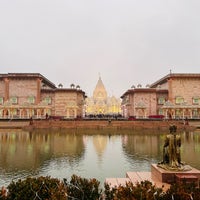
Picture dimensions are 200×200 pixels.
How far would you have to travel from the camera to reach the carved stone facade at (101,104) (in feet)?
285

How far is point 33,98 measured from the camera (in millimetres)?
48031

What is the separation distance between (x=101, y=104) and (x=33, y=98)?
41.9 metres

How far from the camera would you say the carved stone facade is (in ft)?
285

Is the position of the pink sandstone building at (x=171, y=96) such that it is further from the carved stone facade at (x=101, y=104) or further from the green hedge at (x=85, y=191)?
the green hedge at (x=85, y=191)

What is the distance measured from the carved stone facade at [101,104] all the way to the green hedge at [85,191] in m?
79.7

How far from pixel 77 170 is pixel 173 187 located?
20.3ft

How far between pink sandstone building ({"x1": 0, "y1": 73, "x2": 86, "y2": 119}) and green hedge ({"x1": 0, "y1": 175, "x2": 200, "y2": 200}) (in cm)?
4053

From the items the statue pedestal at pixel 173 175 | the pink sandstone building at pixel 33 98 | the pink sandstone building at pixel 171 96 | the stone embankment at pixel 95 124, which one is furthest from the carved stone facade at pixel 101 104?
the statue pedestal at pixel 173 175

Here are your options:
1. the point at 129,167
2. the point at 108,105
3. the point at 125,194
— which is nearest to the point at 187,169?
the point at 125,194

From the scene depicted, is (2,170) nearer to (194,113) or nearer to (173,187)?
(173,187)

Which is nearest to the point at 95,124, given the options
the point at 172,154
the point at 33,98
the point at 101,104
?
the point at 33,98

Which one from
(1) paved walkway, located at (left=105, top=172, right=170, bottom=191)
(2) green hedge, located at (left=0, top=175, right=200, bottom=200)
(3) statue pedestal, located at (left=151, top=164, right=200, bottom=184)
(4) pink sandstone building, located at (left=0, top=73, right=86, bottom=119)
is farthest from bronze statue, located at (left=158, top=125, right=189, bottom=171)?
(4) pink sandstone building, located at (left=0, top=73, right=86, bottom=119)

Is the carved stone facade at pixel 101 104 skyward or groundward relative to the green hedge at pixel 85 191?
skyward

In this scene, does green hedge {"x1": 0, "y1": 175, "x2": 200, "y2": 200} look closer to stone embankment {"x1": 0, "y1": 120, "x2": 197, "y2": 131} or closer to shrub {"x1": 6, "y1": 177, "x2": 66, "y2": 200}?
shrub {"x1": 6, "y1": 177, "x2": 66, "y2": 200}
